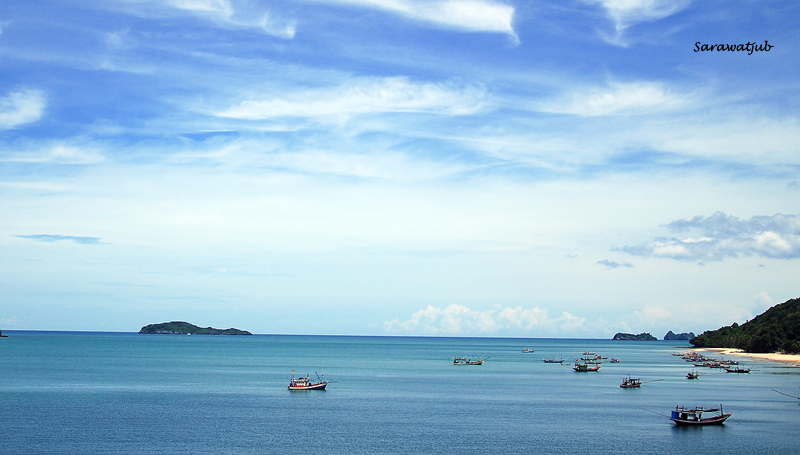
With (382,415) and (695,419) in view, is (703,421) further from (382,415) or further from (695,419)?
(382,415)

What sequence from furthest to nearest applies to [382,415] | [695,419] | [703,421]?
[382,415] → [695,419] → [703,421]

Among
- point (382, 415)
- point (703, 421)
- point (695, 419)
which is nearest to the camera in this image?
point (703, 421)

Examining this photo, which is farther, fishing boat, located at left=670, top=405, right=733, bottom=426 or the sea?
fishing boat, located at left=670, top=405, right=733, bottom=426

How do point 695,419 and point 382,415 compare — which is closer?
point 695,419

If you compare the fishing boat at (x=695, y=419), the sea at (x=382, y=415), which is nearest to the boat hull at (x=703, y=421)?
the fishing boat at (x=695, y=419)

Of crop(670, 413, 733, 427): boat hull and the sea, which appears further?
crop(670, 413, 733, 427): boat hull

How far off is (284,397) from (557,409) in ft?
116

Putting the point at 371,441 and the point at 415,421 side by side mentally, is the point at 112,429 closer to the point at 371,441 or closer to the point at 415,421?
the point at 371,441

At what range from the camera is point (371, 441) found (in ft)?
199

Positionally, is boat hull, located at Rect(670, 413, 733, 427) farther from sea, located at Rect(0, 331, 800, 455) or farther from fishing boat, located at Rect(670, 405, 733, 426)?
sea, located at Rect(0, 331, 800, 455)

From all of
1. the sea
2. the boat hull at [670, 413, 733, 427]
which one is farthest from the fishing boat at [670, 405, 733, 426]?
the sea

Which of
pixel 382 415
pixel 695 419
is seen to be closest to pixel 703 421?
pixel 695 419

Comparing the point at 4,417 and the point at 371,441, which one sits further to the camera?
the point at 4,417

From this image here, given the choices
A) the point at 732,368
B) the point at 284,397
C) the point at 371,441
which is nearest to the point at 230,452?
the point at 371,441
